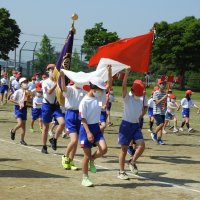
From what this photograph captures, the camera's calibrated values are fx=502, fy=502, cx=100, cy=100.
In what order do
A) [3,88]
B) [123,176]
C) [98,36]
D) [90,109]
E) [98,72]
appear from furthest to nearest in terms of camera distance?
[98,36] → [3,88] → [98,72] → [123,176] → [90,109]

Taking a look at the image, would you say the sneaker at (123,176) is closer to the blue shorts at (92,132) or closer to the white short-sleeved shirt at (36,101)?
the blue shorts at (92,132)

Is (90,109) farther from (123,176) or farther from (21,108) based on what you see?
(21,108)

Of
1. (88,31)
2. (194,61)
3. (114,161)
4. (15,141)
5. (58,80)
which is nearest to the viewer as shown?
(58,80)

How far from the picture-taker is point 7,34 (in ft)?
223

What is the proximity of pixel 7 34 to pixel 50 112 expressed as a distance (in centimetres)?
5860

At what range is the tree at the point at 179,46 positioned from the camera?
66.7 metres

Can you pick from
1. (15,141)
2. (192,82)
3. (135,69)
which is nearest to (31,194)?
(135,69)

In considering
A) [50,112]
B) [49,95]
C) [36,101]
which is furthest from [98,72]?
[36,101]

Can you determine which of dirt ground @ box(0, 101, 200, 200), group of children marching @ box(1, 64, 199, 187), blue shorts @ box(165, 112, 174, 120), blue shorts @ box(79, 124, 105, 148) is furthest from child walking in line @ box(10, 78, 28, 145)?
blue shorts @ box(165, 112, 174, 120)

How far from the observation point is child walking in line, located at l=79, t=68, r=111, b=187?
8195 millimetres

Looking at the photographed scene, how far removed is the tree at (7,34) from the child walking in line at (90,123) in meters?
56.5

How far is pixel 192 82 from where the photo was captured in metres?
62.5

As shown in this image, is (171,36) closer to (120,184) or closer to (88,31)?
(88,31)

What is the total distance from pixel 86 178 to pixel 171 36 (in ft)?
208
